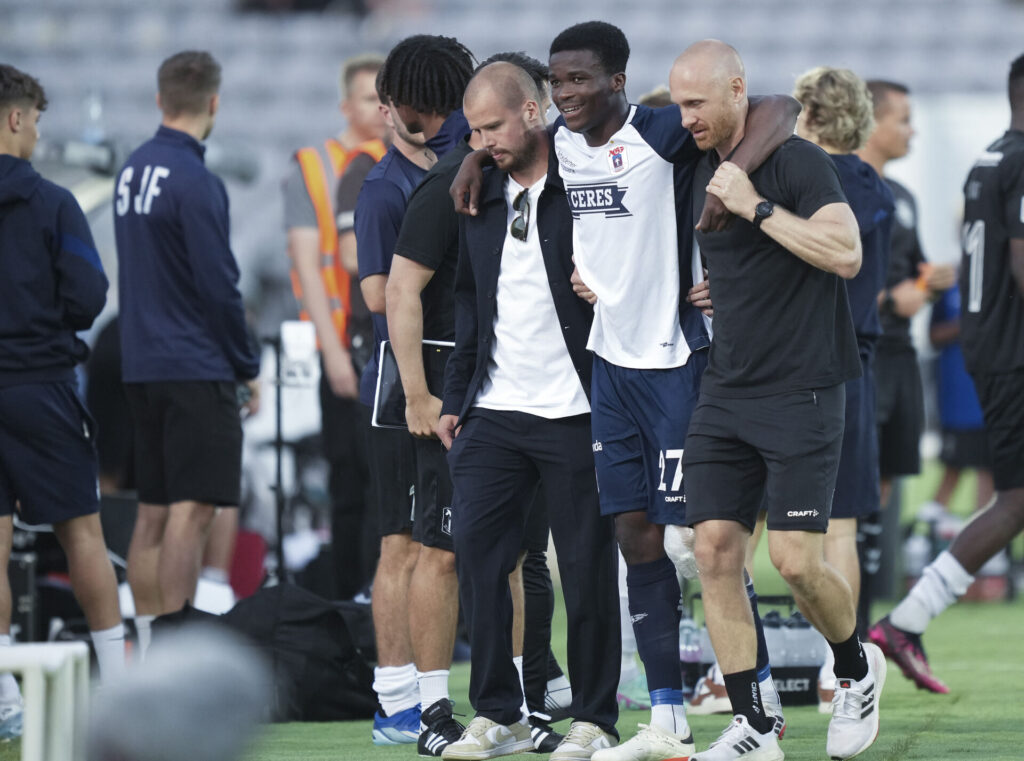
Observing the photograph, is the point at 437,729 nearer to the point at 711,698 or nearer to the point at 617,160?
the point at 711,698

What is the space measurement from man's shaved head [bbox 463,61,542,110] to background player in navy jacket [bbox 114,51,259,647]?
210 centimetres

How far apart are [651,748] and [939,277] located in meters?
3.55

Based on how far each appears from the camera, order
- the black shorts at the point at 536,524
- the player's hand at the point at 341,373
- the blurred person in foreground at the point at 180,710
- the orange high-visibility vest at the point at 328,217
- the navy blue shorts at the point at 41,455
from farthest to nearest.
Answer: the orange high-visibility vest at the point at 328,217 < the player's hand at the point at 341,373 < the navy blue shorts at the point at 41,455 < the black shorts at the point at 536,524 < the blurred person in foreground at the point at 180,710

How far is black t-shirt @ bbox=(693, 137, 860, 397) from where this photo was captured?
4.39m

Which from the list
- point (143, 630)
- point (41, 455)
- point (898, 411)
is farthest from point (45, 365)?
point (898, 411)

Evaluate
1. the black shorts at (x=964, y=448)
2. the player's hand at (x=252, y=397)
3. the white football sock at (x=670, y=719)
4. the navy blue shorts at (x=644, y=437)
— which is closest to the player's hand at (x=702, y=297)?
the navy blue shorts at (x=644, y=437)

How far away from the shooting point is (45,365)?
579 cm

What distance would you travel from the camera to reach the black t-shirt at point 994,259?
6.49 metres

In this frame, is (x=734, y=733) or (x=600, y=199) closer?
(x=734, y=733)

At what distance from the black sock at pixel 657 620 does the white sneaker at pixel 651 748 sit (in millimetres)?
147

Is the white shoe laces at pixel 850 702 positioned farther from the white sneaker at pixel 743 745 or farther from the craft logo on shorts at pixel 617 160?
the craft logo on shorts at pixel 617 160

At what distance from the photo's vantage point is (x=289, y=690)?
600cm

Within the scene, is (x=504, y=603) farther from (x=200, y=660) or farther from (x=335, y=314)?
(x=335, y=314)

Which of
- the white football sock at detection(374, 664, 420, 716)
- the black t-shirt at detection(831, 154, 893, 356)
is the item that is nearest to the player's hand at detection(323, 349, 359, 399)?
the white football sock at detection(374, 664, 420, 716)
